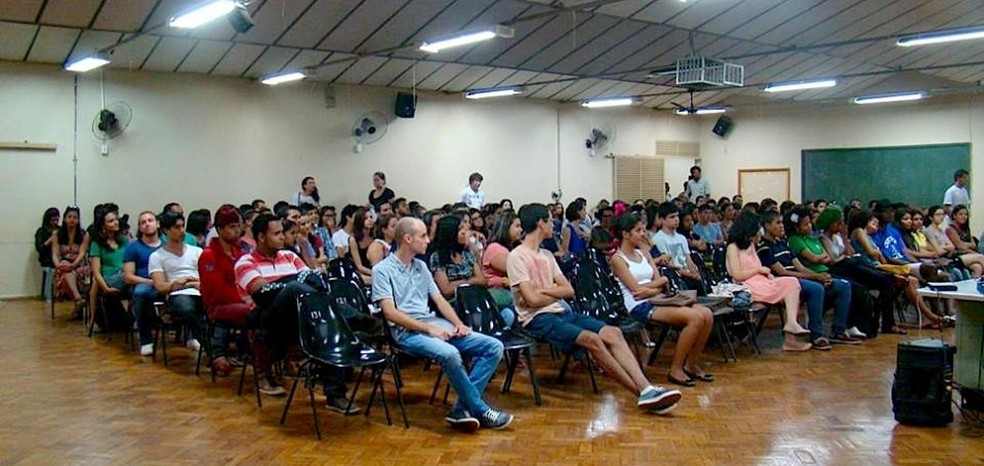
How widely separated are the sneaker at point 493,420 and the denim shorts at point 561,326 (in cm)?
75

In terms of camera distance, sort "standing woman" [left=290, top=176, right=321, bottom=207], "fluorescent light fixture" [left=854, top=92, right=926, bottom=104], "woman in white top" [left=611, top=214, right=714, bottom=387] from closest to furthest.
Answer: "woman in white top" [left=611, top=214, right=714, bottom=387]
"standing woman" [left=290, top=176, right=321, bottom=207]
"fluorescent light fixture" [left=854, top=92, right=926, bottom=104]

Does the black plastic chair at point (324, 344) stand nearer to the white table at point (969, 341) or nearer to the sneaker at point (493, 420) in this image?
the sneaker at point (493, 420)

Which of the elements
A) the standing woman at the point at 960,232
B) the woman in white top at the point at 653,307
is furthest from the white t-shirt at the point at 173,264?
the standing woman at the point at 960,232

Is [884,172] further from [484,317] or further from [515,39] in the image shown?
[484,317]

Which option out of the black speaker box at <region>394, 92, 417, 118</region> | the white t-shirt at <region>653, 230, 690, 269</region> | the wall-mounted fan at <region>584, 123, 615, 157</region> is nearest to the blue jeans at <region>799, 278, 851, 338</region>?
the white t-shirt at <region>653, 230, 690, 269</region>

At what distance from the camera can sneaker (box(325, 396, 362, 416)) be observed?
4.86m

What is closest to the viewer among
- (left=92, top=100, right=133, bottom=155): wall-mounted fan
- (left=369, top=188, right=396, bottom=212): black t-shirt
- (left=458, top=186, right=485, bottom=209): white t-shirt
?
(left=92, top=100, right=133, bottom=155): wall-mounted fan

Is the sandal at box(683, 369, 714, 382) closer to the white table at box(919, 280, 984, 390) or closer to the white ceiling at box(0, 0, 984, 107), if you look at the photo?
the white table at box(919, 280, 984, 390)

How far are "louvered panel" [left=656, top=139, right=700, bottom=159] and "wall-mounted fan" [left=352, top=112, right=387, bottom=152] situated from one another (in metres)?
6.95

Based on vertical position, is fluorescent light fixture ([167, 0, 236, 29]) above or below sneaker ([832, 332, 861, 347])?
above

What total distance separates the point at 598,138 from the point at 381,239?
10464 mm

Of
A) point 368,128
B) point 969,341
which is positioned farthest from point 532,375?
point 368,128

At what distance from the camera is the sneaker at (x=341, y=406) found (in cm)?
486

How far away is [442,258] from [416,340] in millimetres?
1309
